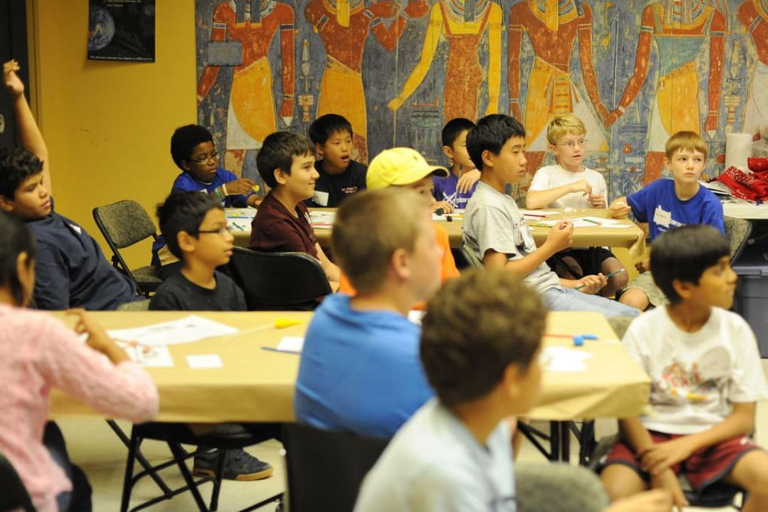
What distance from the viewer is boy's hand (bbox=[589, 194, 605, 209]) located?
17.8 ft

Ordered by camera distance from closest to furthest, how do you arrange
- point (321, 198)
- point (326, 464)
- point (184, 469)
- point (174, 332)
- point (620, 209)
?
1. point (326, 464)
2. point (174, 332)
3. point (184, 469)
4. point (620, 209)
5. point (321, 198)

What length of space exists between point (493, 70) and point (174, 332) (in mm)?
4055

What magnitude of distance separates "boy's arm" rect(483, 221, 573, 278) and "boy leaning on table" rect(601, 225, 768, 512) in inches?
45.1

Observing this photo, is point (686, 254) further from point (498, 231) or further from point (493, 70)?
point (493, 70)

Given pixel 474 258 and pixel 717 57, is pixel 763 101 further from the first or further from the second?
pixel 474 258

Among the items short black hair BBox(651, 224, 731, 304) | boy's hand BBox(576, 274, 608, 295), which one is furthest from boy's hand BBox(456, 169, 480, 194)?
short black hair BBox(651, 224, 731, 304)

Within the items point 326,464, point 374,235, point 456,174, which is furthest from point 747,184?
point 326,464

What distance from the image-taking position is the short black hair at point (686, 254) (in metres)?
2.61

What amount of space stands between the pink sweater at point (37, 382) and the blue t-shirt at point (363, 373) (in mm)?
438

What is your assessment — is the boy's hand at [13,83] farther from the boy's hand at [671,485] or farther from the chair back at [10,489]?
the boy's hand at [671,485]

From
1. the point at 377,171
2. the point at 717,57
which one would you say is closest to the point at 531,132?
the point at 717,57

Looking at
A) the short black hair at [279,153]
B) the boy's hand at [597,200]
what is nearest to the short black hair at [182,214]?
the short black hair at [279,153]

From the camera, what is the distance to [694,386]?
2588 mm

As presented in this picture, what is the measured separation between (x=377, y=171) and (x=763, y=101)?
12.8 ft
